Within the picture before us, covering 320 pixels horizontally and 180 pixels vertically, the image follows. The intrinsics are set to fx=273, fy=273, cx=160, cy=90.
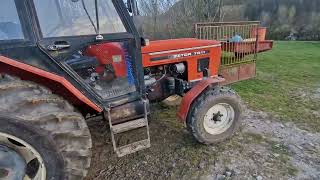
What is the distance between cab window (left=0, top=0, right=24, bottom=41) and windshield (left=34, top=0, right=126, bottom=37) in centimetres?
19

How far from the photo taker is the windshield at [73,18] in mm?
2430

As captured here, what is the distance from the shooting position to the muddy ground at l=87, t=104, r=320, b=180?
9.67ft

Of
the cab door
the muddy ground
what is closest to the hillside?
the muddy ground

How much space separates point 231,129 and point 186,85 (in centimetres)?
83

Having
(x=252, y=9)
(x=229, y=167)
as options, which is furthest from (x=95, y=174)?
(x=252, y=9)

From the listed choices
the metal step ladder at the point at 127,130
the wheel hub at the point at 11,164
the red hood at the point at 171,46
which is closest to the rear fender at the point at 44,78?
the metal step ladder at the point at 127,130

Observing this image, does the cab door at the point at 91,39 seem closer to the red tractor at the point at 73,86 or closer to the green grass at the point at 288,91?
the red tractor at the point at 73,86

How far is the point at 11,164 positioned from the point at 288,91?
16.8ft

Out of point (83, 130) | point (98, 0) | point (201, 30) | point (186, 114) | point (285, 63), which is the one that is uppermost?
point (98, 0)

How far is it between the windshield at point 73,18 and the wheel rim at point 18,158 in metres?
0.95

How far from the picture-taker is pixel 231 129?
11.6 ft

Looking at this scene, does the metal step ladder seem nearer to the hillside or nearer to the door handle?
the door handle

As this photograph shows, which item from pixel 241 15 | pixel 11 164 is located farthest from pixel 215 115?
pixel 241 15

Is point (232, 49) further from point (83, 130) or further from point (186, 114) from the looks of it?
point (83, 130)
